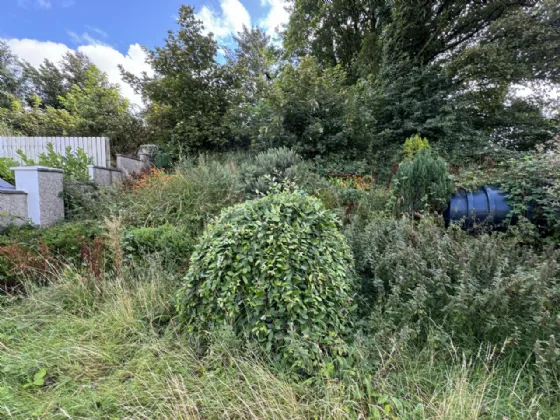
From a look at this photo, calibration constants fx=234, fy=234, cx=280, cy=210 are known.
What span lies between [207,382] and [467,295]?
161cm

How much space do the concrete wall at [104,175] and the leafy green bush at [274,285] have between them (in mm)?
4003

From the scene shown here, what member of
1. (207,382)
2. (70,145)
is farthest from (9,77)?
(207,382)

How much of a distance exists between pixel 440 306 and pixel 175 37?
823cm

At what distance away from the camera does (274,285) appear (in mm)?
1346

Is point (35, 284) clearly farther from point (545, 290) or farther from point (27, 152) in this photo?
point (27, 152)

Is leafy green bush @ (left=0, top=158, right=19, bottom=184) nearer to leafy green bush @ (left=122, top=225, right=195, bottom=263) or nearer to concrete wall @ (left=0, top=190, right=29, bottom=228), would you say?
concrete wall @ (left=0, top=190, right=29, bottom=228)

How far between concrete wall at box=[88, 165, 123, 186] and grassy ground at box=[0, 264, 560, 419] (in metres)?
3.21

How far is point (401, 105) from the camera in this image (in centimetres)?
738

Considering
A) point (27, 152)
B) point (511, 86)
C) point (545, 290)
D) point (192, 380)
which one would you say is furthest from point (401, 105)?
point (27, 152)

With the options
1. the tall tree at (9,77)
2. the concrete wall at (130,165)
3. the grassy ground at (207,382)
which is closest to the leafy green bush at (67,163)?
the concrete wall at (130,165)

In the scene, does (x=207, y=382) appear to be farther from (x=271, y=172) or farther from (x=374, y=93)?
(x=374, y=93)

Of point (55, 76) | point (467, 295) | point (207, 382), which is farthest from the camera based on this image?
point (55, 76)

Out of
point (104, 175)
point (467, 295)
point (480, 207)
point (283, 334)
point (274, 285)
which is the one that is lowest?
point (283, 334)

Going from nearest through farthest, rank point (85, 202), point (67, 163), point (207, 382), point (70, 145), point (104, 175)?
point (207, 382)
point (85, 202)
point (67, 163)
point (104, 175)
point (70, 145)
